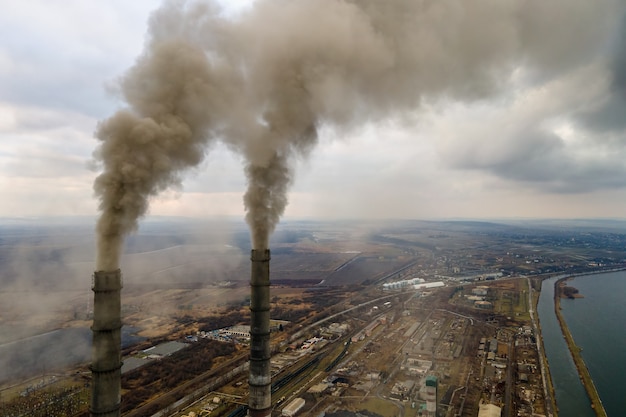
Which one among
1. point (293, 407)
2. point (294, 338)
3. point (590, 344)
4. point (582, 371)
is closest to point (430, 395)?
point (293, 407)

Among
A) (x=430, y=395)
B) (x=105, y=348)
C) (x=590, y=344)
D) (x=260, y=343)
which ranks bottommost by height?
(x=590, y=344)

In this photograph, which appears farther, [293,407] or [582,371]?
[582,371]

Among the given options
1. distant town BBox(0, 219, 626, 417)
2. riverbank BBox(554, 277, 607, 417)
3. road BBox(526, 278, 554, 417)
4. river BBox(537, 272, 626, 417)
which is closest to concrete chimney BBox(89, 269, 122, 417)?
distant town BBox(0, 219, 626, 417)

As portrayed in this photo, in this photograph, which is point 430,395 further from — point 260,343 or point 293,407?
point 260,343

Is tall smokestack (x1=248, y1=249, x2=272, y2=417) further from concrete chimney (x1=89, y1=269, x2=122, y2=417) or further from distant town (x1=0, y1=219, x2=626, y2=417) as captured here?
distant town (x1=0, y1=219, x2=626, y2=417)

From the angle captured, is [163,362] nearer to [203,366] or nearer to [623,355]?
[203,366]

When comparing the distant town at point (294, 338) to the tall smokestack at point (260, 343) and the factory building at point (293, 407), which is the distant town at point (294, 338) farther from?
the tall smokestack at point (260, 343)

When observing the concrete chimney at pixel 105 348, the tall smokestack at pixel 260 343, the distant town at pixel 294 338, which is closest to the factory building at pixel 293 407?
the distant town at pixel 294 338
